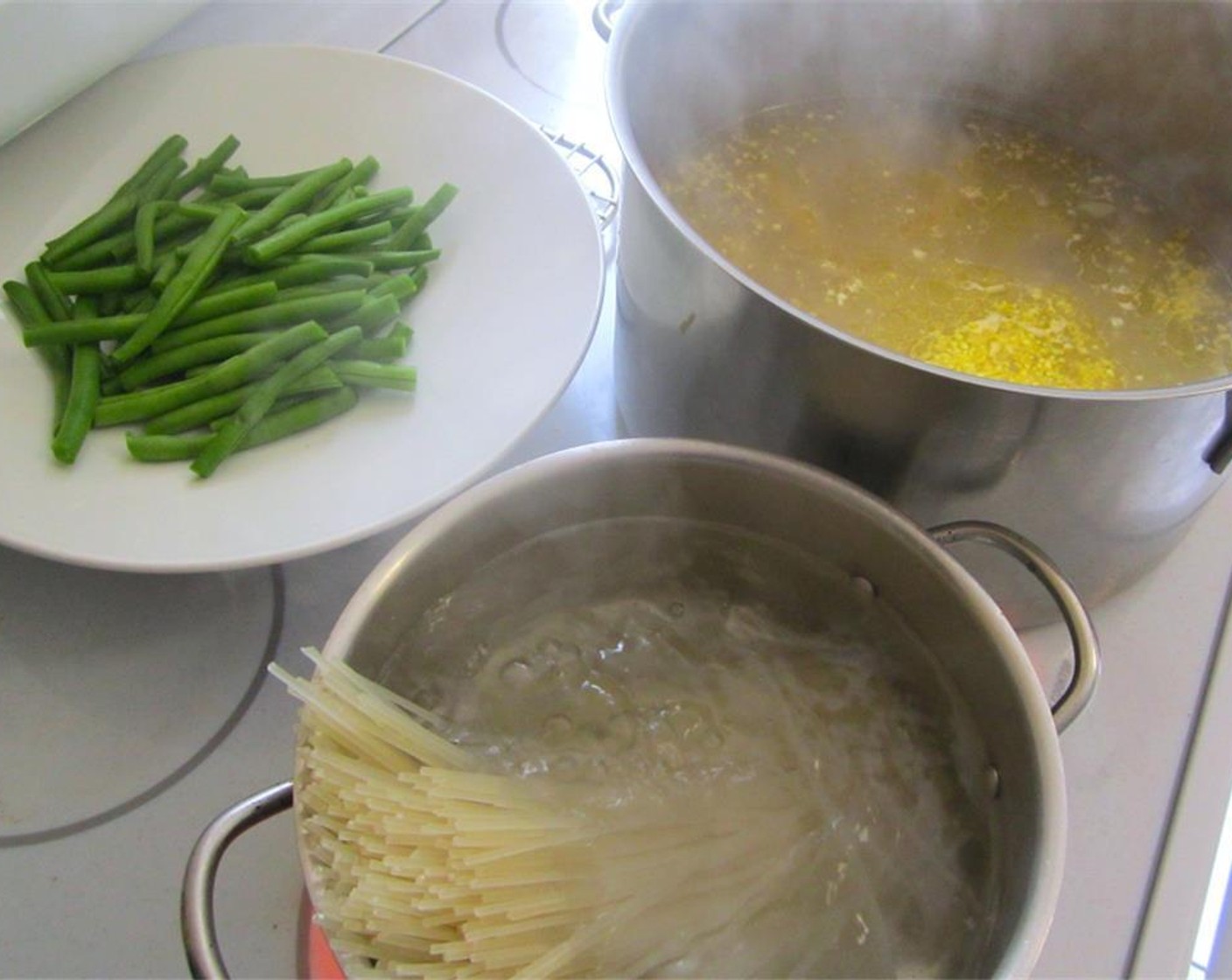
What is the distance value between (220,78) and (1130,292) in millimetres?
670

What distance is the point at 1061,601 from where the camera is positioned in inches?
19.4

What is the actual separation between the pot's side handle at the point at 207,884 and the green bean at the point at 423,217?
0.40 metres

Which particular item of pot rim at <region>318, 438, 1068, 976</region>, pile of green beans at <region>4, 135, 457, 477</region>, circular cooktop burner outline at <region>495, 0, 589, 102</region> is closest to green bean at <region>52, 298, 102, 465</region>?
pile of green beans at <region>4, 135, 457, 477</region>

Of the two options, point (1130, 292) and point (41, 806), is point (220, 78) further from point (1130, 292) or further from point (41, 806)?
point (1130, 292)

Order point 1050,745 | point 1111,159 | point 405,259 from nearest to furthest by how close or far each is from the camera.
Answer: point 1050,745
point 405,259
point 1111,159

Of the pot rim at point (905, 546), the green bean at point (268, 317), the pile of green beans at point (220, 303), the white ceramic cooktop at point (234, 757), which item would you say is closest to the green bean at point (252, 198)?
the pile of green beans at point (220, 303)

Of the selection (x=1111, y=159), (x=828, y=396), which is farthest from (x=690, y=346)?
(x=1111, y=159)

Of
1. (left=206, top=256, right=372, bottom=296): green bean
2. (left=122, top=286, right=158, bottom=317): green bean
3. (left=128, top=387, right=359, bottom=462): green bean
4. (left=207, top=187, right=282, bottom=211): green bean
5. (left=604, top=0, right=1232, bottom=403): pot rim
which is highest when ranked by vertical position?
(left=604, top=0, right=1232, bottom=403): pot rim

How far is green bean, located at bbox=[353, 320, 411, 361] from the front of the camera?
0.64 meters

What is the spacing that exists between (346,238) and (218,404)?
149 mm

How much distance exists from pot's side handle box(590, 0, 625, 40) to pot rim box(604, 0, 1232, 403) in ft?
0.59

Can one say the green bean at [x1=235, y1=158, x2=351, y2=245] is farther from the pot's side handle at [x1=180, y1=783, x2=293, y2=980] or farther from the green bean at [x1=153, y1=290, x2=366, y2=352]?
the pot's side handle at [x1=180, y1=783, x2=293, y2=980]

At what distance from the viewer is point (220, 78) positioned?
0.76m

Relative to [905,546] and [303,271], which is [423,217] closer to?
[303,271]
